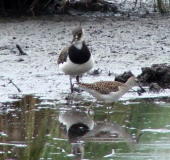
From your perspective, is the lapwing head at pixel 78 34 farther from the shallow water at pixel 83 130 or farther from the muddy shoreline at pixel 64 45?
the shallow water at pixel 83 130

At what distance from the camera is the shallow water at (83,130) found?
650cm

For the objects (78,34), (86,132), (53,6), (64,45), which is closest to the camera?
(86,132)

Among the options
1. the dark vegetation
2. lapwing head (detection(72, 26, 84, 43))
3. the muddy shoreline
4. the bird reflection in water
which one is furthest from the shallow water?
the dark vegetation

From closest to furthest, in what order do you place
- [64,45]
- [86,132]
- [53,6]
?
[86,132]
[64,45]
[53,6]

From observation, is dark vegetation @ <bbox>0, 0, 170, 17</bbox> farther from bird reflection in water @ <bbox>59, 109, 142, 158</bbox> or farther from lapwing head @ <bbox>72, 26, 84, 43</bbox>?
bird reflection in water @ <bbox>59, 109, 142, 158</bbox>

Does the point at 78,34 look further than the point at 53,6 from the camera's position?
No

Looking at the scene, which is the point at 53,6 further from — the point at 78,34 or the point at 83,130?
the point at 83,130

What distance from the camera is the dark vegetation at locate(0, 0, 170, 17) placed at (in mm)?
13625

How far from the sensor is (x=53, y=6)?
13914 millimetres

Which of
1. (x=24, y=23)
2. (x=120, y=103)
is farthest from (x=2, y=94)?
(x=24, y=23)

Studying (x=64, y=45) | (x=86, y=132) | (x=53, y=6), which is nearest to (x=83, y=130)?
(x=86, y=132)

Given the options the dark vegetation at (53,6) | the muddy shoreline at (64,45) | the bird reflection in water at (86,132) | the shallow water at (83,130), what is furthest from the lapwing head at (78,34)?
the dark vegetation at (53,6)

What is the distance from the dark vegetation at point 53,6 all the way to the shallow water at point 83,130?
4.85m

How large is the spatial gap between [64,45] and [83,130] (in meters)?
5.05
